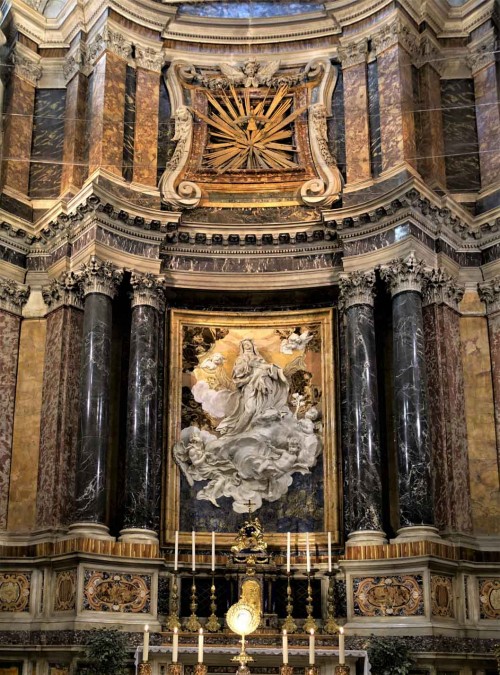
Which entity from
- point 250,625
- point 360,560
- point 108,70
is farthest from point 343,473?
point 108,70

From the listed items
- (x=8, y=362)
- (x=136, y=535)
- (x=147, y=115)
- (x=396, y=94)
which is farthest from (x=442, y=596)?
(x=147, y=115)

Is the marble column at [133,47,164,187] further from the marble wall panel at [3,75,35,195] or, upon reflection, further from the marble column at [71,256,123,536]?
the marble column at [71,256,123,536]

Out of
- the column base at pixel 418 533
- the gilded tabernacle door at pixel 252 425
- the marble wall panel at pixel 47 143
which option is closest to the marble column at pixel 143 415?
the gilded tabernacle door at pixel 252 425

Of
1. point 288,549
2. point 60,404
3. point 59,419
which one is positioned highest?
point 60,404

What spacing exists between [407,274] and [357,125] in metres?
3.98

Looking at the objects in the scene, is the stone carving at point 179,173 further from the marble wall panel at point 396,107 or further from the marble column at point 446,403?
the marble column at point 446,403

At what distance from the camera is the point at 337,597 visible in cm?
1822

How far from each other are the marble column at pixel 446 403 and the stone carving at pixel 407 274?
0.30 meters

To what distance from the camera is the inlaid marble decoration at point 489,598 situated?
17469mm

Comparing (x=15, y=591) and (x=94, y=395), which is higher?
(x=94, y=395)

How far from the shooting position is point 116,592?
1728cm

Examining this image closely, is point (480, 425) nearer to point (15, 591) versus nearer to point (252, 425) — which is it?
point (252, 425)

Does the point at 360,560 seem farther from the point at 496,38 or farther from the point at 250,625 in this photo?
the point at 496,38

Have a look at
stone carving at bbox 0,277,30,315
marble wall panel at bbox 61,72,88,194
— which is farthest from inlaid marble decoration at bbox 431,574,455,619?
marble wall panel at bbox 61,72,88,194
